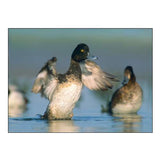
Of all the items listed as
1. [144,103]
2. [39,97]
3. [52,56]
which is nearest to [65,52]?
[52,56]

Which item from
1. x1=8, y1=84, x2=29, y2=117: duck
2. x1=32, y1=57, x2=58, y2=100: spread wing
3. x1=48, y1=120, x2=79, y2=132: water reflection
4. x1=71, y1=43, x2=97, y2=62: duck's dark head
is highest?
x1=71, y1=43, x2=97, y2=62: duck's dark head

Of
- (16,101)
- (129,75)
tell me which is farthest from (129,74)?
(16,101)

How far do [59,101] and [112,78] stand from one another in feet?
1.66

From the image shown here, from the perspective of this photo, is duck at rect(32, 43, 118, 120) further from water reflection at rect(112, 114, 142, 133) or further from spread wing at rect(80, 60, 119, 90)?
water reflection at rect(112, 114, 142, 133)

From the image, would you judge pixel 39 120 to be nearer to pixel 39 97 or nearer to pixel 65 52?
pixel 39 97

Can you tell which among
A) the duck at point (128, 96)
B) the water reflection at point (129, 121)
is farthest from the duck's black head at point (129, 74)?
the water reflection at point (129, 121)

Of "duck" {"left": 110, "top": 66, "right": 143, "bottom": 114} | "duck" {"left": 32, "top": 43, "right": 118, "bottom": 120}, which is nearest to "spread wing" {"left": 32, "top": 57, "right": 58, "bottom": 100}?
"duck" {"left": 32, "top": 43, "right": 118, "bottom": 120}

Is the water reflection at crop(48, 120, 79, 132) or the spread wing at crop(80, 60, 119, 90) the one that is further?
the spread wing at crop(80, 60, 119, 90)

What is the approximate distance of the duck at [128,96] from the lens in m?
5.40

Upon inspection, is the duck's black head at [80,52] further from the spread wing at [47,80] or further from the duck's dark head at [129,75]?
the duck's dark head at [129,75]

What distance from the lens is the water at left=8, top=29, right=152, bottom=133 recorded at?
5344 millimetres

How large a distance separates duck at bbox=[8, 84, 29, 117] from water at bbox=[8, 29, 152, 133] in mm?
44

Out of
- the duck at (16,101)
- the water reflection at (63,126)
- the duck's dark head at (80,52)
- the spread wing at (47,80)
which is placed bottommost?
the water reflection at (63,126)

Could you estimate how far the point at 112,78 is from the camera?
5410 mm
